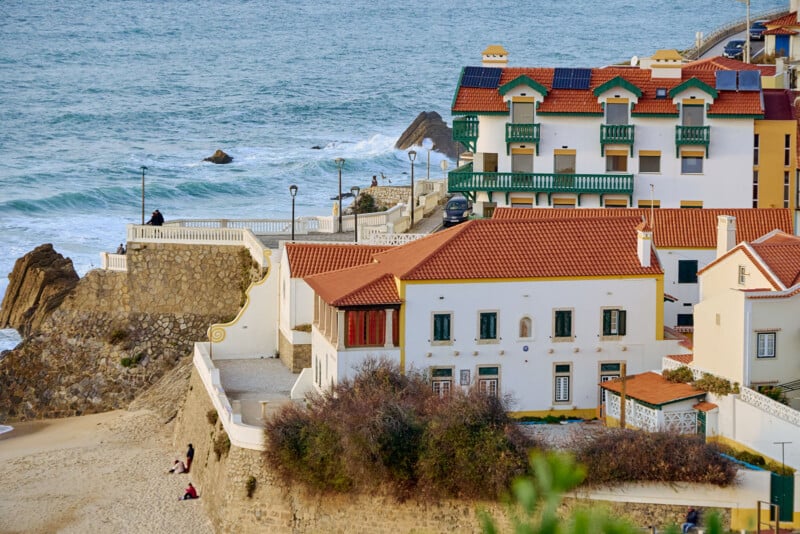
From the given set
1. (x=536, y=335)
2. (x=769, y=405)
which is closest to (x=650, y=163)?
(x=536, y=335)

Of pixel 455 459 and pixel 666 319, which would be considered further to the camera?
pixel 666 319

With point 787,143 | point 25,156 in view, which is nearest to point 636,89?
point 787,143

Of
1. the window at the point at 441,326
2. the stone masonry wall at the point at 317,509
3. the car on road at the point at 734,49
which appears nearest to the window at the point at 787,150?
the window at the point at 441,326

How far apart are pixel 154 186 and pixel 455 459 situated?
267 ft

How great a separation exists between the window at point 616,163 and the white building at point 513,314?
41.1 ft

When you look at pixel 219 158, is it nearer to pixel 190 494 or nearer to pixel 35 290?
pixel 35 290

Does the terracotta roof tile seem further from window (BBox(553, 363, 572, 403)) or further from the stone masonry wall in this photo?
the stone masonry wall

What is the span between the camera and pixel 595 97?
2372 inches

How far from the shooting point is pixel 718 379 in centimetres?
4328

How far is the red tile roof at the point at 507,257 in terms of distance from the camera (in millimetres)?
46219

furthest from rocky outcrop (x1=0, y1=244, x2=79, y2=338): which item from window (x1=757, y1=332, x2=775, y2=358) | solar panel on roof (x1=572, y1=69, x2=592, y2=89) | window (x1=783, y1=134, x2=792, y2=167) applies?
window (x1=757, y1=332, x2=775, y2=358)

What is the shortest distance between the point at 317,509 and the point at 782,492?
35.9ft

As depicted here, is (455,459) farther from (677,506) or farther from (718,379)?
(718,379)

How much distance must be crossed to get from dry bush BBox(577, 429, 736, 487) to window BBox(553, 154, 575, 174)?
2233 cm
